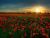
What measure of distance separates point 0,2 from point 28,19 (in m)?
0.42

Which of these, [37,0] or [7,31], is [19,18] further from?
[37,0]

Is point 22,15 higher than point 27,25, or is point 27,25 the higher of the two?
point 22,15

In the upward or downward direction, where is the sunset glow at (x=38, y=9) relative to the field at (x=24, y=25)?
upward

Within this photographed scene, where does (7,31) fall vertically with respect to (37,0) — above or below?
below

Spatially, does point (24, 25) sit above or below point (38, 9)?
below

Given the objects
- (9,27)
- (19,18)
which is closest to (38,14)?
(19,18)

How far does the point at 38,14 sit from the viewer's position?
1.61 meters

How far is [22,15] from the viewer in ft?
5.29

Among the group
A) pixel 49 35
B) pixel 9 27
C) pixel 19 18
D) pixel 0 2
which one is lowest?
pixel 49 35

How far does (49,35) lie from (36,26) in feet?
0.63

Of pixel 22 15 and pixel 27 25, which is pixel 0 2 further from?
pixel 27 25

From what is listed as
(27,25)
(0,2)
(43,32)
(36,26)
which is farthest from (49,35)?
(0,2)

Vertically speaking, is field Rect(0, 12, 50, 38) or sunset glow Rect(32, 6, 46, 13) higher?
sunset glow Rect(32, 6, 46, 13)

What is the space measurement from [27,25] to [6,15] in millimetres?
291
